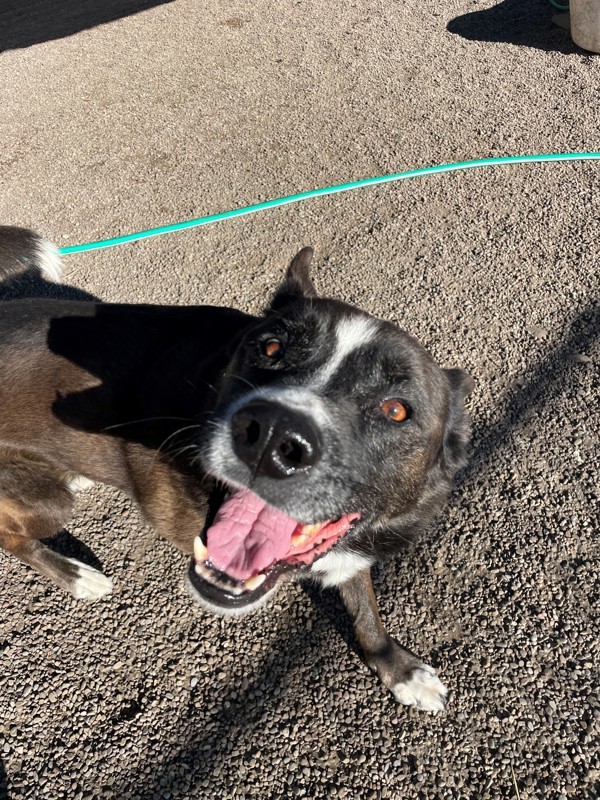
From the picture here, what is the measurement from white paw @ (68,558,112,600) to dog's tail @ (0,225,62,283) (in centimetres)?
164

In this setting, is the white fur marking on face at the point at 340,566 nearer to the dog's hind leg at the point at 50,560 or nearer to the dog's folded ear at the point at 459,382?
the dog's folded ear at the point at 459,382

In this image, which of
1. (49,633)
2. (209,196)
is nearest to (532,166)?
(209,196)

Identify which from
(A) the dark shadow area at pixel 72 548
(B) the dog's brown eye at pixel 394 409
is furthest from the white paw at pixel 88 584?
(B) the dog's brown eye at pixel 394 409

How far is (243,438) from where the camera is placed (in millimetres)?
1732

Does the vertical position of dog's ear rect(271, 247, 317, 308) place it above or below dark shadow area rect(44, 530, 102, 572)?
above

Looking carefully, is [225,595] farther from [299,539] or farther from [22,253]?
[22,253]

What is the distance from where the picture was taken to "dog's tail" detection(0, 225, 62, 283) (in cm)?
314

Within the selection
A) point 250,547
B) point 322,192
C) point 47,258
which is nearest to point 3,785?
point 250,547

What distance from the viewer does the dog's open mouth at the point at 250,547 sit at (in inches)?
76.6

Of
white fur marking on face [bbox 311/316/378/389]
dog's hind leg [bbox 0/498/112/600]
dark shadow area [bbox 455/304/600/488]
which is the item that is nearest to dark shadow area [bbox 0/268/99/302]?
dog's hind leg [bbox 0/498/112/600]

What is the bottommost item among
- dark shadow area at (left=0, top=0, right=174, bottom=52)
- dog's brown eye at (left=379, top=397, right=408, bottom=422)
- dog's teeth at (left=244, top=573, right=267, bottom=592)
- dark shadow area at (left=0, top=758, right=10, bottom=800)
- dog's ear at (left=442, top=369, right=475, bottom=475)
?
dark shadow area at (left=0, top=758, right=10, bottom=800)

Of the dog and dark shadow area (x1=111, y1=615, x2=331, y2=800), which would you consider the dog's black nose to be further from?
dark shadow area (x1=111, y1=615, x2=331, y2=800)

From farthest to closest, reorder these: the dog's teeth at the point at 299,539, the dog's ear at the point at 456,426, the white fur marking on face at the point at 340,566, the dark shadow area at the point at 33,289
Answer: the dark shadow area at the point at 33,289 → the dog's ear at the point at 456,426 → the white fur marking on face at the point at 340,566 → the dog's teeth at the point at 299,539

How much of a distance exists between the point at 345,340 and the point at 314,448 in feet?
1.72
